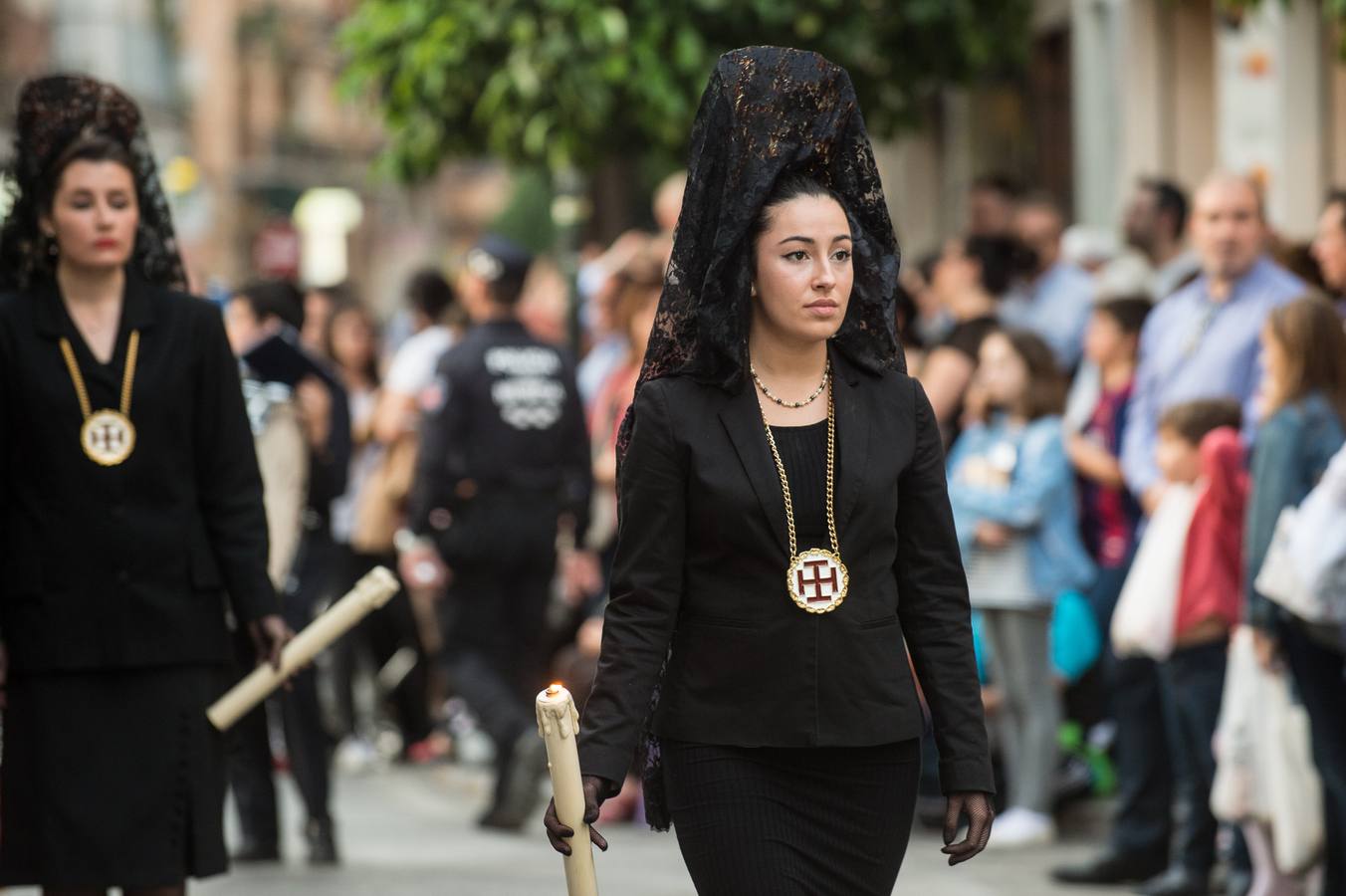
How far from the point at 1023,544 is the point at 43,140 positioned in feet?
14.5

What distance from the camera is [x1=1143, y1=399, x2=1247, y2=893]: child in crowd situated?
810 cm

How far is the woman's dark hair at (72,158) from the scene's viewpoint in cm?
618

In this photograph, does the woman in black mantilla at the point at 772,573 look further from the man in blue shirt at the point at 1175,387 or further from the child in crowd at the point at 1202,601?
the man in blue shirt at the point at 1175,387

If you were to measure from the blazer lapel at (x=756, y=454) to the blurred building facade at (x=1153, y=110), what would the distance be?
6085 mm

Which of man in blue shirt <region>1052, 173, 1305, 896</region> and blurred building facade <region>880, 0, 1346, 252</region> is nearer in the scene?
man in blue shirt <region>1052, 173, 1305, 896</region>

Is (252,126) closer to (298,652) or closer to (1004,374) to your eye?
(1004,374)

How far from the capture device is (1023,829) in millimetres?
9477

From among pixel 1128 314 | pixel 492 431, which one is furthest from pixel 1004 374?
pixel 492 431

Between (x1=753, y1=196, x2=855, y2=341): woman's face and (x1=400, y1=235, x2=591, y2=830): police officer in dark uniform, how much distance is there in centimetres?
610

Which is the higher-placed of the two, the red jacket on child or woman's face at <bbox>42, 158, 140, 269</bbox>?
woman's face at <bbox>42, 158, 140, 269</bbox>

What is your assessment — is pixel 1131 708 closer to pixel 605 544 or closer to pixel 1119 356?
pixel 1119 356

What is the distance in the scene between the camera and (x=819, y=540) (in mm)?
4641

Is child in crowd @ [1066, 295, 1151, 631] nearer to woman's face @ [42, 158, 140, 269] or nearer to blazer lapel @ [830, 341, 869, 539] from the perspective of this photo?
woman's face @ [42, 158, 140, 269]

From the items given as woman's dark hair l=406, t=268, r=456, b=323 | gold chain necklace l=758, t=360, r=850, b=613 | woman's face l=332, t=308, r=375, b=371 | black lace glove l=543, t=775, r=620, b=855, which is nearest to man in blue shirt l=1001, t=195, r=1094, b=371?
woman's face l=332, t=308, r=375, b=371
